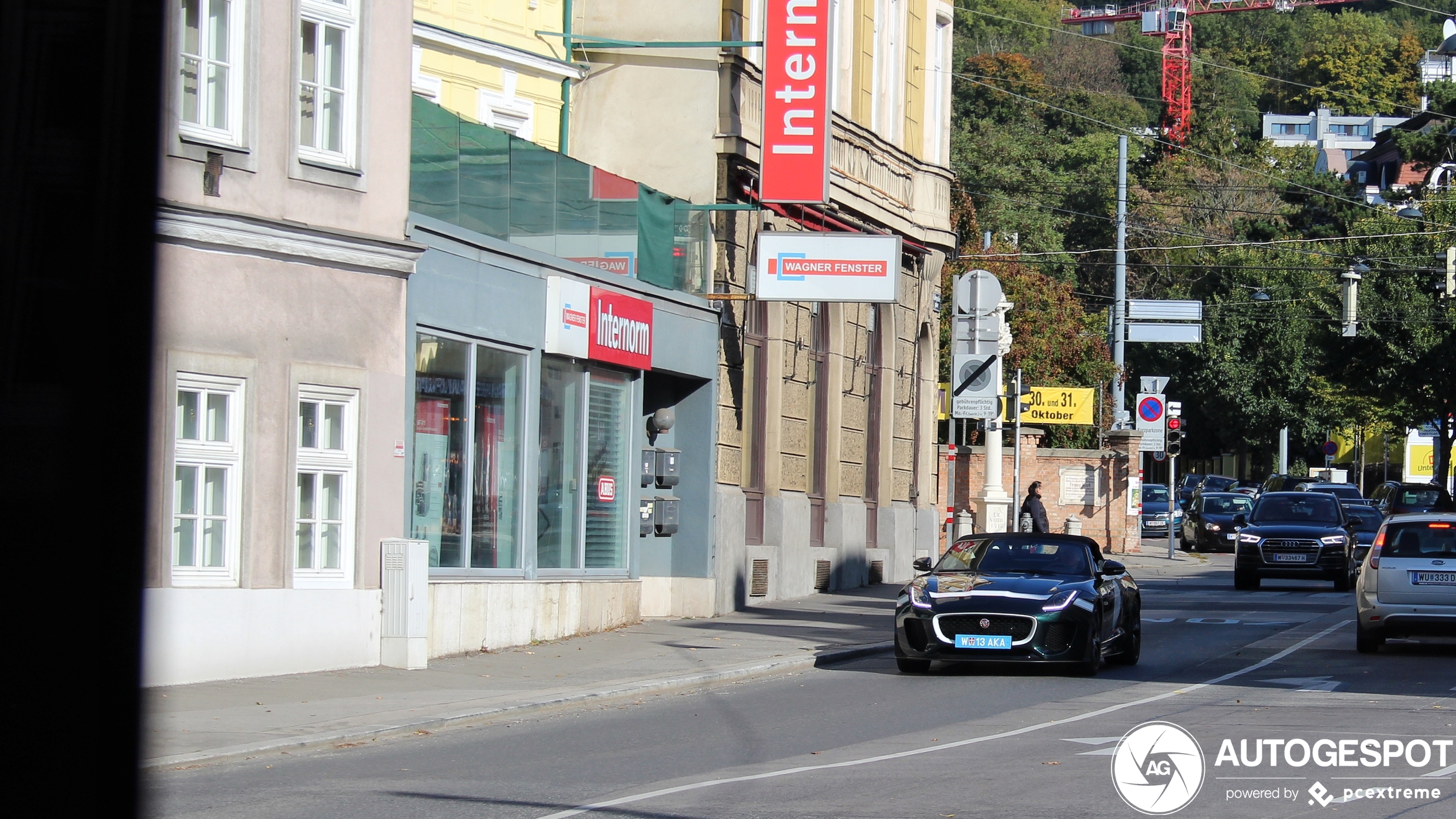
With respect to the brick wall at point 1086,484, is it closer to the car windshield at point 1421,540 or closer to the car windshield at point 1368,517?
the car windshield at point 1368,517

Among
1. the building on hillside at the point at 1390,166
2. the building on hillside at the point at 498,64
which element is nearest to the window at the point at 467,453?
the building on hillside at the point at 498,64

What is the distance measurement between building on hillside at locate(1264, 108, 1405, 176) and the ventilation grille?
4567 inches

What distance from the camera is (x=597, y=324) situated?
20.9 metres

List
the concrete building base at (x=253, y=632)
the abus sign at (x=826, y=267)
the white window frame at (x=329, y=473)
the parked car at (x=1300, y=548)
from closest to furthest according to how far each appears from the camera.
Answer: the concrete building base at (x=253, y=632) < the white window frame at (x=329, y=473) < the abus sign at (x=826, y=267) < the parked car at (x=1300, y=548)

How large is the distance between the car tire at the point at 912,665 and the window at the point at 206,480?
6071 mm

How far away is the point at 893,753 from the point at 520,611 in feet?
26.7

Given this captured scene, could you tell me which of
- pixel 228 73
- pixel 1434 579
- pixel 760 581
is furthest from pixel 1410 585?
pixel 228 73

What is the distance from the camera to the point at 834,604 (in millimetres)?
26766

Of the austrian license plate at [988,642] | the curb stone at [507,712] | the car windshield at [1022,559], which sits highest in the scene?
the car windshield at [1022,559]

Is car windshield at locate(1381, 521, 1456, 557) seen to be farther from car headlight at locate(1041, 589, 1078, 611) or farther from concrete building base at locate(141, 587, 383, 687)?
concrete building base at locate(141, 587, 383, 687)

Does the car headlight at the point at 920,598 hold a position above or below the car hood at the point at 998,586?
below

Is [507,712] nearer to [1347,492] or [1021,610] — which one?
[1021,610]

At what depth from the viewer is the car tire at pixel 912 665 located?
17.7 meters

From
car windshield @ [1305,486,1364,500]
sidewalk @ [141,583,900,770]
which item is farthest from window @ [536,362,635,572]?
car windshield @ [1305,486,1364,500]
